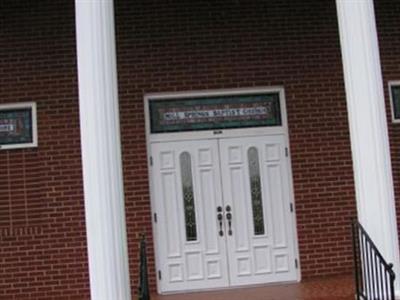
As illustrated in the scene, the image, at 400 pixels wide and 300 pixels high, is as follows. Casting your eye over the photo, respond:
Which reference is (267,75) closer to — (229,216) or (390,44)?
(390,44)

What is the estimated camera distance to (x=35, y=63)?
28.8 feet

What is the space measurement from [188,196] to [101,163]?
3125 mm

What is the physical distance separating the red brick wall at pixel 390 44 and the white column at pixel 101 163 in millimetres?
4929

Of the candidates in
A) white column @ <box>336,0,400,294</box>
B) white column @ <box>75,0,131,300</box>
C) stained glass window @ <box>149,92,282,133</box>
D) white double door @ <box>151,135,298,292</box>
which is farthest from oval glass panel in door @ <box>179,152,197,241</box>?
white column @ <box>336,0,400,294</box>

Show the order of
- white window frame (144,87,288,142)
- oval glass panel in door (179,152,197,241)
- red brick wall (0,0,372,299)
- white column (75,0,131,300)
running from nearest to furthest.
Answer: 1. white column (75,0,131,300)
2. red brick wall (0,0,372,299)
3. oval glass panel in door (179,152,197,241)
4. white window frame (144,87,288,142)

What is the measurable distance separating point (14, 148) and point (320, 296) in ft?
15.7

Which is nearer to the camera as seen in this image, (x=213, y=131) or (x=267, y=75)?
(x=213, y=131)

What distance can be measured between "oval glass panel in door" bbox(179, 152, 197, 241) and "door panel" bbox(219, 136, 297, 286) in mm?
496

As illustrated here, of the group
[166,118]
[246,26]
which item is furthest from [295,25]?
[166,118]

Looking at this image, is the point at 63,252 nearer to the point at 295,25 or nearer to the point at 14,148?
the point at 14,148

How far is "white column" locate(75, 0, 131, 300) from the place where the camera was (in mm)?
5691

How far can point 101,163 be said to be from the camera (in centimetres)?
576

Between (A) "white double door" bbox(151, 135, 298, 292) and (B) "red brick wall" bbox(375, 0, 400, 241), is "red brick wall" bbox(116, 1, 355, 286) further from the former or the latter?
(B) "red brick wall" bbox(375, 0, 400, 241)

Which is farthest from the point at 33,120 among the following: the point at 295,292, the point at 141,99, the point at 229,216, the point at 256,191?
the point at 295,292
